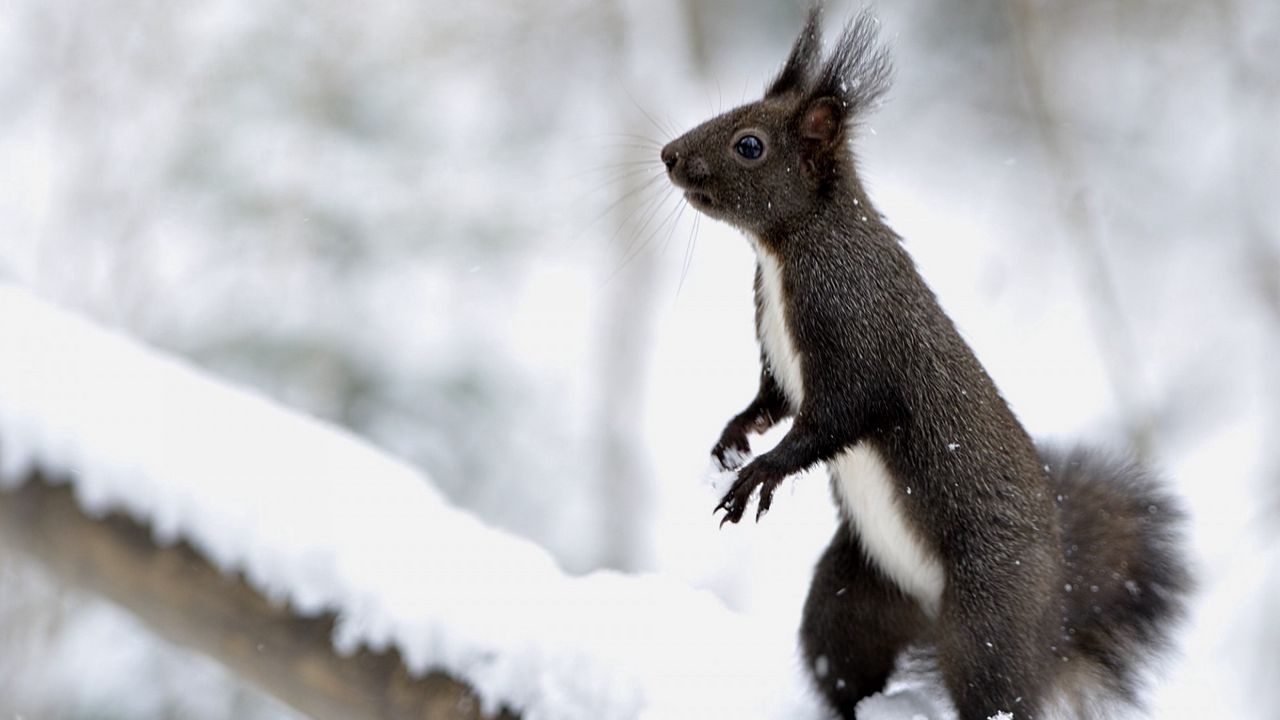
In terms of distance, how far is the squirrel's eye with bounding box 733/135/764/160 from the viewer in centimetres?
196

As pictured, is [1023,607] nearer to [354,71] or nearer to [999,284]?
[999,284]

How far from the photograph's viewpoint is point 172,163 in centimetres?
600

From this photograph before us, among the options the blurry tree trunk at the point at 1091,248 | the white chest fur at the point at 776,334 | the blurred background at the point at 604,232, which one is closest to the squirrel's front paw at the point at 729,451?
the white chest fur at the point at 776,334

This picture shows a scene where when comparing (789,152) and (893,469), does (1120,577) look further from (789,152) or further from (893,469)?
(789,152)

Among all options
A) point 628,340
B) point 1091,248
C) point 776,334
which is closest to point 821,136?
point 776,334

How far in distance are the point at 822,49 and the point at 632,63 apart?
208 inches

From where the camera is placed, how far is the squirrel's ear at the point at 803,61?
202 centimetres

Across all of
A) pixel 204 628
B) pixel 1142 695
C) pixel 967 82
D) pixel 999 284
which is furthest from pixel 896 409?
pixel 967 82

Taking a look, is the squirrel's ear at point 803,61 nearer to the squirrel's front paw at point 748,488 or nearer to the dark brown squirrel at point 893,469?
the dark brown squirrel at point 893,469

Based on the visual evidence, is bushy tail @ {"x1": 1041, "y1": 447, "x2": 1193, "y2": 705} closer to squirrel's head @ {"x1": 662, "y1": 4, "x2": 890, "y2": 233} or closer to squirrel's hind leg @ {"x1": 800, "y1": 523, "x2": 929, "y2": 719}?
squirrel's hind leg @ {"x1": 800, "y1": 523, "x2": 929, "y2": 719}

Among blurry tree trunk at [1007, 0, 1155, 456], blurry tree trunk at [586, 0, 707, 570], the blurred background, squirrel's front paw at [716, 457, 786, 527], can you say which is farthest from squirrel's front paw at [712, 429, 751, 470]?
blurry tree trunk at [586, 0, 707, 570]

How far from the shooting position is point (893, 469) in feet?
6.18

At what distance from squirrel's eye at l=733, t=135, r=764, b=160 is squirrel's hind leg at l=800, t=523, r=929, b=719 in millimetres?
600

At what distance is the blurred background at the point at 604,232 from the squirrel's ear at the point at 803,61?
278 centimetres
